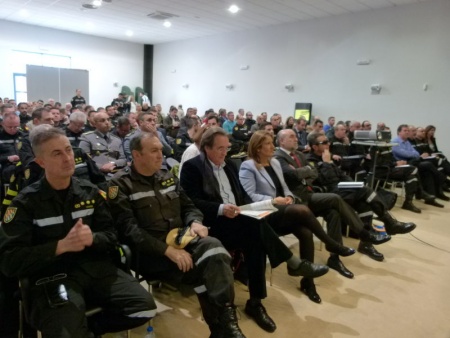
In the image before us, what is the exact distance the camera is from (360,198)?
3396 millimetres

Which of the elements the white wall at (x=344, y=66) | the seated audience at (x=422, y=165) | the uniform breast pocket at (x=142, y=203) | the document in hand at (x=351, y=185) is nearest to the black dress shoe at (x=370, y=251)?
the document in hand at (x=351, y=185)

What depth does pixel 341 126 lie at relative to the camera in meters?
5.24

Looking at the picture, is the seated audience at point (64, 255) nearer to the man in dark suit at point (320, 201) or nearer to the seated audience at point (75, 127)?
the man in dark suit at point (320, 201)

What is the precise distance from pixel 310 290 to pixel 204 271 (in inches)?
44.9

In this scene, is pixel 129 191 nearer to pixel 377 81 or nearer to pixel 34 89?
pixel 377 81

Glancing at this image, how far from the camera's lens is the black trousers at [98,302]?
1451 millimetres

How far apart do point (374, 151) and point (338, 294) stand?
2.82m

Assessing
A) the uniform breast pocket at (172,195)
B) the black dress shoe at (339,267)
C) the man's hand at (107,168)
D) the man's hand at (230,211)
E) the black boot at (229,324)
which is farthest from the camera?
the man's hand at (107,168)

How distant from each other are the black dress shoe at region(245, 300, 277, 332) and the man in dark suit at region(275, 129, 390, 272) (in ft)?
3.51

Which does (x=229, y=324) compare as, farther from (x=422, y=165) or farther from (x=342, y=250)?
(x=422, y=165)

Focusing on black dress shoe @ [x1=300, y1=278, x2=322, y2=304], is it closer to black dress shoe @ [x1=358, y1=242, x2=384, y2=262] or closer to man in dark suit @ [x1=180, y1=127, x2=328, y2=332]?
man in dark suit @ [x1=180, y1=127, x2=328, y2=332]

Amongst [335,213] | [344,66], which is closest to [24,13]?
[344,66]

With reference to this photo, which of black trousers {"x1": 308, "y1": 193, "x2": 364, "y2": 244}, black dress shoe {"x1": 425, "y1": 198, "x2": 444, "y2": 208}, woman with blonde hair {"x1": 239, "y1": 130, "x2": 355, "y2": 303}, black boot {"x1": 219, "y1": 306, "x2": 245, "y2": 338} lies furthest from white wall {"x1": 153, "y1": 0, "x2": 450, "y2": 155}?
black boot {"x1": 219, "y1": 306, "x2": 245, "y2": 338}

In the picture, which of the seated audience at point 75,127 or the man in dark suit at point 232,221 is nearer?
the man in dark suit at point 232,221
